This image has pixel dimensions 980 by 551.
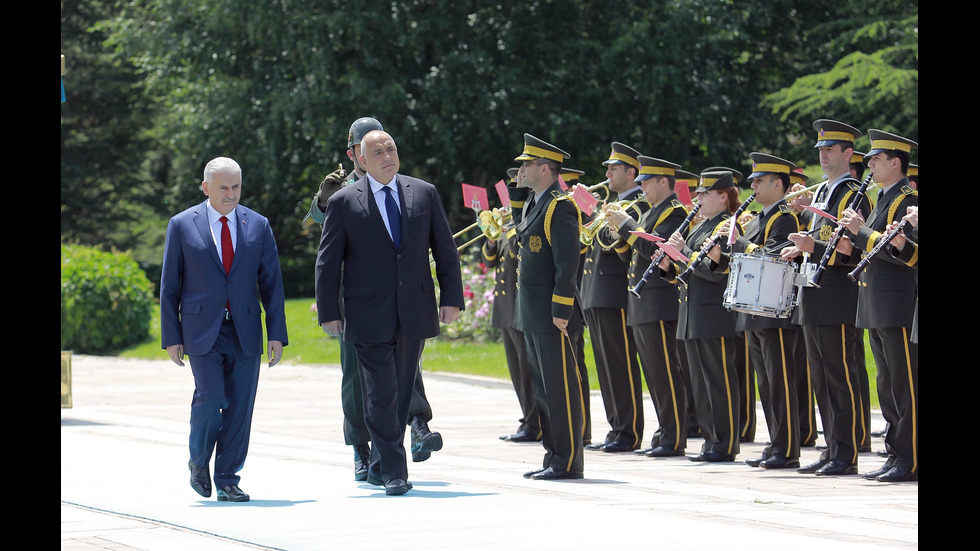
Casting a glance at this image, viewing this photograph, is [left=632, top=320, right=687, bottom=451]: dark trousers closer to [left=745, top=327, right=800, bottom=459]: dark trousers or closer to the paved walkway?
the paved walkway

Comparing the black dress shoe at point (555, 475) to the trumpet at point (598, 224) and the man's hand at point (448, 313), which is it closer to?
the man's hand at point (448, 313)

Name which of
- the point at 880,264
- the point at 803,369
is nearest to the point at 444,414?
the point at 803,369

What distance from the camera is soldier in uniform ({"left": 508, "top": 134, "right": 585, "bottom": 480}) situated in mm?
9555

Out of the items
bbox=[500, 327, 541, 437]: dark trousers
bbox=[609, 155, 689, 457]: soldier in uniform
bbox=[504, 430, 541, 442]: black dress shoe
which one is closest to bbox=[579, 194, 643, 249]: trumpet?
bbox=[609, 155, 689, 457]: soldier in uniform

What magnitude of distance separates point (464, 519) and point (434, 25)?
970 inches

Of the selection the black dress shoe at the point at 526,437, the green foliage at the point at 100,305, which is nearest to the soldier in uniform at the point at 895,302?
the black dress shoe at the point at 526,437

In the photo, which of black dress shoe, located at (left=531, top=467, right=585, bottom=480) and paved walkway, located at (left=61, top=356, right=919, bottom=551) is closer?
paved walkway, located at (left=61, top=356, right=919, bottom=551)

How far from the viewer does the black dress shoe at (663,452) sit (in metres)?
11.4

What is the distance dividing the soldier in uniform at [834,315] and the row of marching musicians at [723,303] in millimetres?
12

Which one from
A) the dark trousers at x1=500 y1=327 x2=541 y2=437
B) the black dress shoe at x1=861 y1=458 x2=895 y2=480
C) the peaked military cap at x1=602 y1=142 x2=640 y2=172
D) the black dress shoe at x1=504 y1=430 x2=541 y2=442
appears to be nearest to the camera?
the black dress shoe at x1=861 y1=458 x2=895 y2=480

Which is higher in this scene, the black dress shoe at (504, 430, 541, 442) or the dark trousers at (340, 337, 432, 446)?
the dark trousers at (340, 337, 432, 446)

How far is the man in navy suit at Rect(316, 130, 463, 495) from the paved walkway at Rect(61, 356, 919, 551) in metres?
0.52
